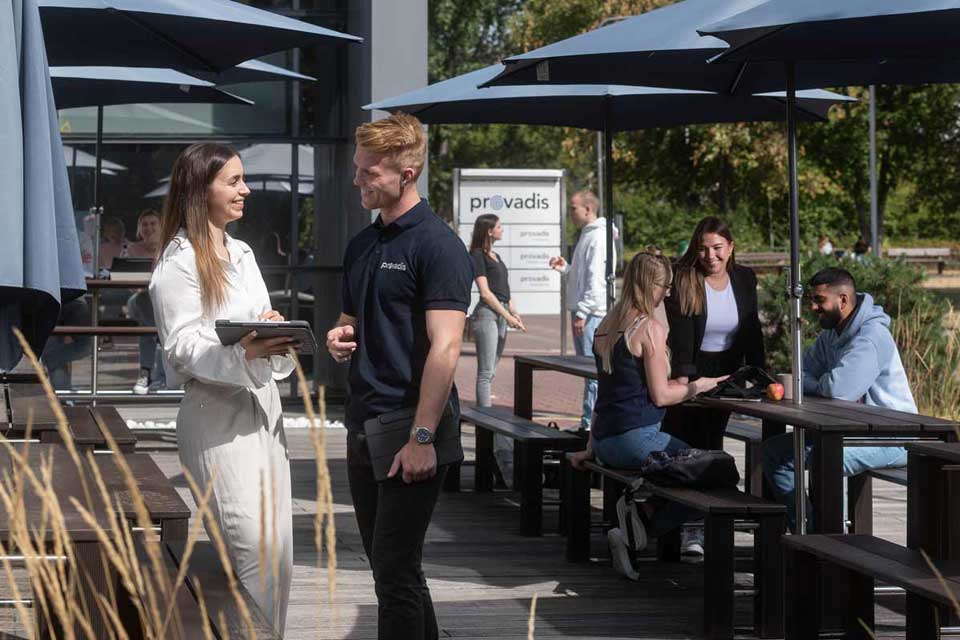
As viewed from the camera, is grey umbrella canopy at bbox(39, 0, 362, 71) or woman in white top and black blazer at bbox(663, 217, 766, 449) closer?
grey umbrella canopy at bbox(39, 0, 362, 71)

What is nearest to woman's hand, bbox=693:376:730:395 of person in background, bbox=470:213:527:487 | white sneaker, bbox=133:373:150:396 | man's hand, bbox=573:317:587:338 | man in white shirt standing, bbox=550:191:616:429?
man in white shirt standing, bbox=550:191:616:429

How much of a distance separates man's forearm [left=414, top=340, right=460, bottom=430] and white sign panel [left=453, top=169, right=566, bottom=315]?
39.2 feet

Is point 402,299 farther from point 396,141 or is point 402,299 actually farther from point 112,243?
point 112,243

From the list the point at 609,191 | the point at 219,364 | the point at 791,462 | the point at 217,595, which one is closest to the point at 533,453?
the point at 791,462

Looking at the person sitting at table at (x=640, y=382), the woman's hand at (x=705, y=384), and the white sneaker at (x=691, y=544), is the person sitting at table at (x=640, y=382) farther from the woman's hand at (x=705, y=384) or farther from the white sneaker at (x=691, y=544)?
the white sneaker at (x=691, y=544)

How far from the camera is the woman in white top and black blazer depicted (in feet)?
25.7

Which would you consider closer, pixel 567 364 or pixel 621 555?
pixel 621 555

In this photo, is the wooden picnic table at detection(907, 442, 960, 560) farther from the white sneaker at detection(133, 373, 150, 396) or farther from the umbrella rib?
the white sneaker at detection(133, 373, 150, 396)

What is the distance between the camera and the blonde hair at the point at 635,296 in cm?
671

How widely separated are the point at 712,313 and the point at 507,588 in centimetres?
195

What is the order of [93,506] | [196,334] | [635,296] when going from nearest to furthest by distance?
1. [93,506]
2. [196,334]
3. [635,296]

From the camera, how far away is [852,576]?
5039 millimetres

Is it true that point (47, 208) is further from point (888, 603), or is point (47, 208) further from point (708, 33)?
point (888, 603)

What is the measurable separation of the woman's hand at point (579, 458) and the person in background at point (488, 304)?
5.32m
